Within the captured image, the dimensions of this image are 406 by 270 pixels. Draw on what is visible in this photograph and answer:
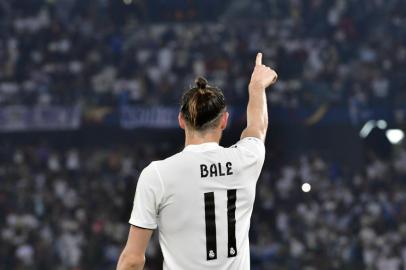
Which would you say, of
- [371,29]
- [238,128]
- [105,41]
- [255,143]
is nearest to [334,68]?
[371,29]

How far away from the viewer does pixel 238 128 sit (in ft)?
60.5

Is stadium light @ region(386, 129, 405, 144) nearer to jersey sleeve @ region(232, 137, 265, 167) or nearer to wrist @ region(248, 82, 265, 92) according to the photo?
wrist @ region(248, 82, 265, 92)

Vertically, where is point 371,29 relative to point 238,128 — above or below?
above

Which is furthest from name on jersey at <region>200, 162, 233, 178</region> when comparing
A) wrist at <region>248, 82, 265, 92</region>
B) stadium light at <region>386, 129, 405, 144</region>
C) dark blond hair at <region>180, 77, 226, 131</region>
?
stadium light at <region>386, 129, 405, 144</region>

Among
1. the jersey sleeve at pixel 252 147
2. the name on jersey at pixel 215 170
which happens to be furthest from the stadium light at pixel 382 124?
the name on jersey at pixel 215 170

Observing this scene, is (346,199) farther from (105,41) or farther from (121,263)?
(121,263)

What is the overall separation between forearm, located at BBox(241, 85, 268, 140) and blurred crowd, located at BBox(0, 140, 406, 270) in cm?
1281

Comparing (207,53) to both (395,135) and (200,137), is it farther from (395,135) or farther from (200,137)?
(200,137)

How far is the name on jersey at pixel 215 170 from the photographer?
308 cm

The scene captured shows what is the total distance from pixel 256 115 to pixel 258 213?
1380 cm

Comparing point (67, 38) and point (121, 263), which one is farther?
point (67, 38)

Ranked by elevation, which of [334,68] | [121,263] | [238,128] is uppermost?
[334,68]

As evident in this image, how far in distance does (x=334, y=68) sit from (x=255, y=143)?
15.8m

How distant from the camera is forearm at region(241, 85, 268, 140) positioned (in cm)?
329
